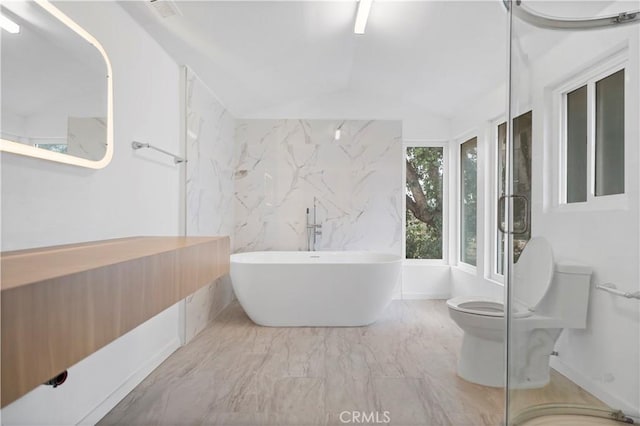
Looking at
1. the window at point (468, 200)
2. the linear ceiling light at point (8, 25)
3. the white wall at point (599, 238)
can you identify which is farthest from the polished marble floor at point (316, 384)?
the linear ceiling light at point (8, 25)

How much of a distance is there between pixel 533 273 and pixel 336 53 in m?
2.74

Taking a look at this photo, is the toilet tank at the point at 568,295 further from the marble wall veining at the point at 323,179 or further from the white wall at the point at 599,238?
the marble wall veining at the point at 323,179

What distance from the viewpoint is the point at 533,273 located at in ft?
6.39

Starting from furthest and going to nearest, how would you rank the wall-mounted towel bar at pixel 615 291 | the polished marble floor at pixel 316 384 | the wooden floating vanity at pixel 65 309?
the polished marble floor at pixel 316 384, the wall-mounted towel bar at pixel 615 291, the wooden floating vanity at pixel 65 309

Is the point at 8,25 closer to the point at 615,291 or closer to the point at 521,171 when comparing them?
the point at 521,171

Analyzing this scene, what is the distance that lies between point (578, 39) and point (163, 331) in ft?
10.3

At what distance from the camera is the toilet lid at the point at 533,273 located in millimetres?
1923

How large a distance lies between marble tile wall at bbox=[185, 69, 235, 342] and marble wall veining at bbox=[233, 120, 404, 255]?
0.34m

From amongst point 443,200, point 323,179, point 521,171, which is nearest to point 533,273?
point 521,171

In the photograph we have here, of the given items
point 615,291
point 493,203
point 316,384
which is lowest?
point 316,384

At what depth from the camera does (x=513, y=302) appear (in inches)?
75.0

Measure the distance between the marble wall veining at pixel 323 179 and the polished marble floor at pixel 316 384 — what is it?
152cm

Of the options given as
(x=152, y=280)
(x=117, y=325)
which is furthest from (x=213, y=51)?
(x=117, y=325)

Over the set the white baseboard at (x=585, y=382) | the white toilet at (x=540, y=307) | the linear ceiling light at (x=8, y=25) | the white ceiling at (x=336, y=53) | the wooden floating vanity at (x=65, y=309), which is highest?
the white ceiling at (x=336, y=53)
